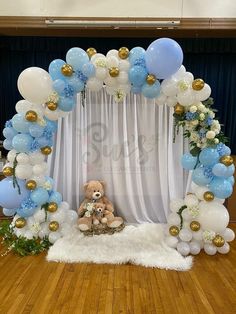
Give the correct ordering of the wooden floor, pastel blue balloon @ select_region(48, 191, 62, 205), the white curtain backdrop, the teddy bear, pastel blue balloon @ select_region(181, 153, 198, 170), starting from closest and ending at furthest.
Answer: the wooden floor, pastel blue balloon @ select_region(181, 153, 198, 170), pastel blue balloon @ select_region(48, 191, 62, 205), the teddy bear, the white curtain backdrop

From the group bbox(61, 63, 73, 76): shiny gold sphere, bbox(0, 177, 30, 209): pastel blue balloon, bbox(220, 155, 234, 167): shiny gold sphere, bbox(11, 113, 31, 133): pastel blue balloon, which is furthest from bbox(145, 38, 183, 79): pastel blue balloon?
bbox(0, 177, 30, 209): pastel blue balloon

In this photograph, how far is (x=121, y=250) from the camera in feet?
9.29

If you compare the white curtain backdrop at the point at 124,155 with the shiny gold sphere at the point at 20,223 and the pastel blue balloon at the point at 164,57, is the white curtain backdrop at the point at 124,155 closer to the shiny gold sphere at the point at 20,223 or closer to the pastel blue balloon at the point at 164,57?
the shiny gold sphere at the point at 20,223

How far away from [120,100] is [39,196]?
4.08 ft

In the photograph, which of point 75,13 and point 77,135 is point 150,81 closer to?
point 77,135

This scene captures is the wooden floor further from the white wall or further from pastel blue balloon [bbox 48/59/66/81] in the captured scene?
the white wall

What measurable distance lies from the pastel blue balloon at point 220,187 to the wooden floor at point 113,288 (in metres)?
0.66

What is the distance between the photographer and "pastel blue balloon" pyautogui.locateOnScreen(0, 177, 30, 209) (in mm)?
2756

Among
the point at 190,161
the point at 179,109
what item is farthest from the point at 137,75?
the point at 190,161

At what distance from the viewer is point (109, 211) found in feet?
11.0

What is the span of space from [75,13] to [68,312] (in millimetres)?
3254

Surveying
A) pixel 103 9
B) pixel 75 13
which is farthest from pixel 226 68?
pixel 75 13

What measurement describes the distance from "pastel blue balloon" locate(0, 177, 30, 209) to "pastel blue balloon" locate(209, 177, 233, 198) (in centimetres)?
184

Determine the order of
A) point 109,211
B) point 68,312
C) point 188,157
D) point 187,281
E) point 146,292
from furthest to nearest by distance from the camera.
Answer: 1. point 109,211
2. point 188,157
3. point 187,281
4. point 146,292
5. point 68,312
